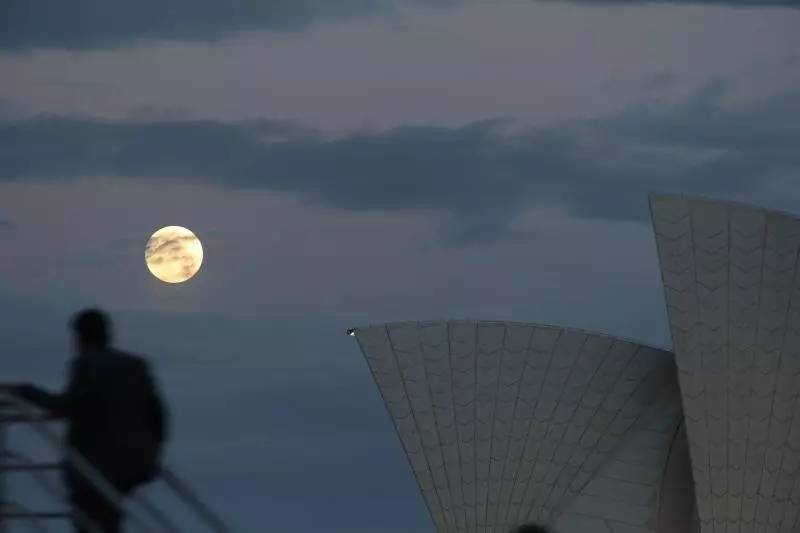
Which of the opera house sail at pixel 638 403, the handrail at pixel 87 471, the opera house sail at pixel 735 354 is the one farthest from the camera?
the opera house sail at pixel 638 403

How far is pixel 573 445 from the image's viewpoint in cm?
3512

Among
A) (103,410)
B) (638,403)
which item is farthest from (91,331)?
(638,403)

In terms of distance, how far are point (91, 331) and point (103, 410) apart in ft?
0.98

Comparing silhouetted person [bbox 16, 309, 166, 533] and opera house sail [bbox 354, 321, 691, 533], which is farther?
opera house sail [bbox 354, 321, 691, 533]

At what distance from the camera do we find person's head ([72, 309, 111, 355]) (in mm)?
6781

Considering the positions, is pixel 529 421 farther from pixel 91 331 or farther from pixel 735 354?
pixel 91 331

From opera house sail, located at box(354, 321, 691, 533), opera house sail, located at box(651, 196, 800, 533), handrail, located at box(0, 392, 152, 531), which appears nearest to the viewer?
handrail, located at box(0, 392, 152, 531)

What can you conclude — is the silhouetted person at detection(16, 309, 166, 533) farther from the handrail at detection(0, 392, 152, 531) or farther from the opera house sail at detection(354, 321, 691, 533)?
the opera house sail at detection(354, 321, 691, 533)

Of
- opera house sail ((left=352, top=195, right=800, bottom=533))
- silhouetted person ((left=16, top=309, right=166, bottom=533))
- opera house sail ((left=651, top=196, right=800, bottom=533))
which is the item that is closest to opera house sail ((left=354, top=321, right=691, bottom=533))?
opera house sail ((left=352, top=195, right=800, bottom=533))

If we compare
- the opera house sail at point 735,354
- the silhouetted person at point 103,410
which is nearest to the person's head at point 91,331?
the silhouetted person at point 103,410

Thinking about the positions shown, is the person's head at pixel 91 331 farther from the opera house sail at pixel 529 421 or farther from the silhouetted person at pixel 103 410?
the opera house sail at pixel 529 421

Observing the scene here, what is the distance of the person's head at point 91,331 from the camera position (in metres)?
6.78

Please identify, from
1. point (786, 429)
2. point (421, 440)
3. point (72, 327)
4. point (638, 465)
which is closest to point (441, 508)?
point (421, 440)

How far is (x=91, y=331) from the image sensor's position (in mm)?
6820
